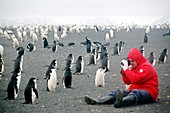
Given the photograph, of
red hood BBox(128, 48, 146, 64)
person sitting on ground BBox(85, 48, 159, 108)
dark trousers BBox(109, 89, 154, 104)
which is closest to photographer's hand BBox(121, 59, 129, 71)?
person sitting on ground BBox(85, 48, 159, 108)

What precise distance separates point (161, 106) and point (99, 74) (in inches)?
105

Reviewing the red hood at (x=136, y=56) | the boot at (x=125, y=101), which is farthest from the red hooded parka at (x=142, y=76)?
the boot at (x=125, y=101)

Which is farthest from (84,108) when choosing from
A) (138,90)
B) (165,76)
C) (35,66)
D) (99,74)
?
(35,66)

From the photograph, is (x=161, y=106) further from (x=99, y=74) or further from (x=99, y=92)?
(x=99, y=74)

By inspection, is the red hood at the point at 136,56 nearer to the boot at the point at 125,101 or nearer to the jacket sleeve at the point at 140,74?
the jacket sleeve at the point at 140,74

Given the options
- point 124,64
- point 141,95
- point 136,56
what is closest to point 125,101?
point 141,95

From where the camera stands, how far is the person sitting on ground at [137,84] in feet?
16.6

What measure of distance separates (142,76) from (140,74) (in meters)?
0.04

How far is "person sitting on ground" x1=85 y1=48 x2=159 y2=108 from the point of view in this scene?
5074 millimetres

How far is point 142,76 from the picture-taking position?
511 centimetres

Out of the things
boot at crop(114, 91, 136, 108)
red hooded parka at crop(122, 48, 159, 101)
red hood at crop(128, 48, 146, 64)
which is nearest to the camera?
boot at crop(114, 91, 136, 108)

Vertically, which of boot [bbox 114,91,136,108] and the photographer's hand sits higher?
the photographer's hand

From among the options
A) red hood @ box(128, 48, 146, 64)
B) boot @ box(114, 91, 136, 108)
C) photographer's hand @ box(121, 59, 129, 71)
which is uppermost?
red hood @ box(128, 48, 146, 64)

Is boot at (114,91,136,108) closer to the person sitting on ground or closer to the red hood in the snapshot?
the person sitting on ground
